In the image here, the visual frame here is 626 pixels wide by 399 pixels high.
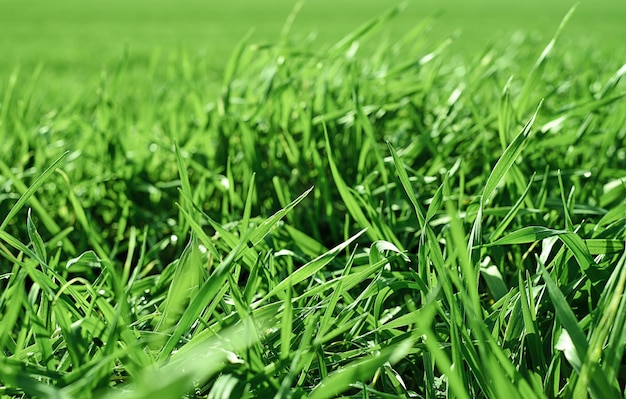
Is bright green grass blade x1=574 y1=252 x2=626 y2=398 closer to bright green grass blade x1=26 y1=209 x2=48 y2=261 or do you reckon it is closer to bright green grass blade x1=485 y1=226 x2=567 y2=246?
bright green grass blade x1=485 y1=226 x2=567 y2=246

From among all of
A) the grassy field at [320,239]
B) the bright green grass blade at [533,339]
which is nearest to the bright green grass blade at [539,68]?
the grassy field at [320,239]

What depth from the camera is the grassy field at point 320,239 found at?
43cm

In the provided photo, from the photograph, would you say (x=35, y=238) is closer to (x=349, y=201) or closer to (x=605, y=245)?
(x=349, y=201)

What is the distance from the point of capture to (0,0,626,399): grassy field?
16.9 inches

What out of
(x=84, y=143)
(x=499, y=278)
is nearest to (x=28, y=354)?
(x=499, y=278)

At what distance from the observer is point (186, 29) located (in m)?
8.89

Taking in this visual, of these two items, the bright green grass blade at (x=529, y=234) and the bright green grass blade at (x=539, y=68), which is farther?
the bright green grass blade at (x=539, y=68)

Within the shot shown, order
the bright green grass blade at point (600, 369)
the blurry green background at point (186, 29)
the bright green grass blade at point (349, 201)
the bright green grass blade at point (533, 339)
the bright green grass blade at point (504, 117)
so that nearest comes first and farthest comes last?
the bright green grass blade at point (600, 369) < the bright green grass blade at point (533, 339) < the bright green grass blade at point (349, 201) < the bright green grass blade at point (504, 117) < the blurry green background at point (186, 29)

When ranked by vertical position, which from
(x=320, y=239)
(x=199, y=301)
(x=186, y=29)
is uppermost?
(x=199, y=301)

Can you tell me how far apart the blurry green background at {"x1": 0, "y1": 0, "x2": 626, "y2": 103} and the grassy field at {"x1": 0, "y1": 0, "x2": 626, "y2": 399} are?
0.24m

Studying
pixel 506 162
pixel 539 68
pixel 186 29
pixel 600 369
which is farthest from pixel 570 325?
→ pixel 186 29

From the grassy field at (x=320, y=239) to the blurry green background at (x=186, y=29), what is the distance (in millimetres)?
240

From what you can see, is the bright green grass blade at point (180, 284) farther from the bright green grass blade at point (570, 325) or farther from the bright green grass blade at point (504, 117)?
the bright green grass blade at point (504, 117)

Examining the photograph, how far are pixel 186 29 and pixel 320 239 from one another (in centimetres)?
866
